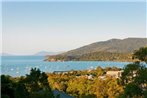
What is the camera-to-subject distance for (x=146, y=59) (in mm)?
9539

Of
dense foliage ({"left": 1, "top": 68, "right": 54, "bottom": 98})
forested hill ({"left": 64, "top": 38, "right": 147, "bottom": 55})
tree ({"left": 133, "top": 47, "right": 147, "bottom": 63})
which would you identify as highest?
forested hill ({"left": 64, "top": 38, "right": 147, "bottom": 55})

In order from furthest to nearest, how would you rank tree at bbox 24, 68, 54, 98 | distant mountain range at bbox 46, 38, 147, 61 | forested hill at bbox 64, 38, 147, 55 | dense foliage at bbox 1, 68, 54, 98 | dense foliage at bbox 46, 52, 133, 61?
forested hill at bbox 64, 38, 147, 55, distant mountain range at bbox 46, 38, 147, 61, dense foliage at bbox 46, 52, 133, 61, tree at bbox 24, 68, 54, 98, dense foliage at bbox 1, 68, 54, 98

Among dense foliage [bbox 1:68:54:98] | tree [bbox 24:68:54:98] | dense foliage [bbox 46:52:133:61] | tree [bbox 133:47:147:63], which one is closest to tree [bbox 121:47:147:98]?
tree [bbox 133:47:147:63]

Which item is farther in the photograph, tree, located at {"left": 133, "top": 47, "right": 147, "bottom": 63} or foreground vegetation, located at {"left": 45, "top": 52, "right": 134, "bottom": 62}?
foreground vegetation, located at {"left": 45, "top": 52, "right": 134, "bottom": 62}

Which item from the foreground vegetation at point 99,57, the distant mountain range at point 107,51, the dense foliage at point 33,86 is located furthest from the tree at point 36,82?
the foreground vegetation at point 99,57

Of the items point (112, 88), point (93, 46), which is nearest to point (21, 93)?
point (112, 88)

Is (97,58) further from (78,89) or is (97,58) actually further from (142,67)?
(142,67)

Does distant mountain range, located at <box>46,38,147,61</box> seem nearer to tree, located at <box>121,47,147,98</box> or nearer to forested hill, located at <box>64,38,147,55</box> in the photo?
forested hill, located at <box>64,38,147,55</box>

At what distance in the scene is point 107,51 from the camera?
139625 millimetres

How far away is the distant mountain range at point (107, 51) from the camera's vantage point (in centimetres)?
12438

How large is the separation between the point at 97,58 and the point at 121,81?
4665 inches

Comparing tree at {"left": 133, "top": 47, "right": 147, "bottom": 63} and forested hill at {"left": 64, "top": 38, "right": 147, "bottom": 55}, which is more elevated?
forested hill at {"left": 64, "top": 38, "right": 147, "bottom": 55}

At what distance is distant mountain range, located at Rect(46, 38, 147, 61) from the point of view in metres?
124

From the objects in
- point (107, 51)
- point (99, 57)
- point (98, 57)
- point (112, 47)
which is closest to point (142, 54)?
point (98, 57)
